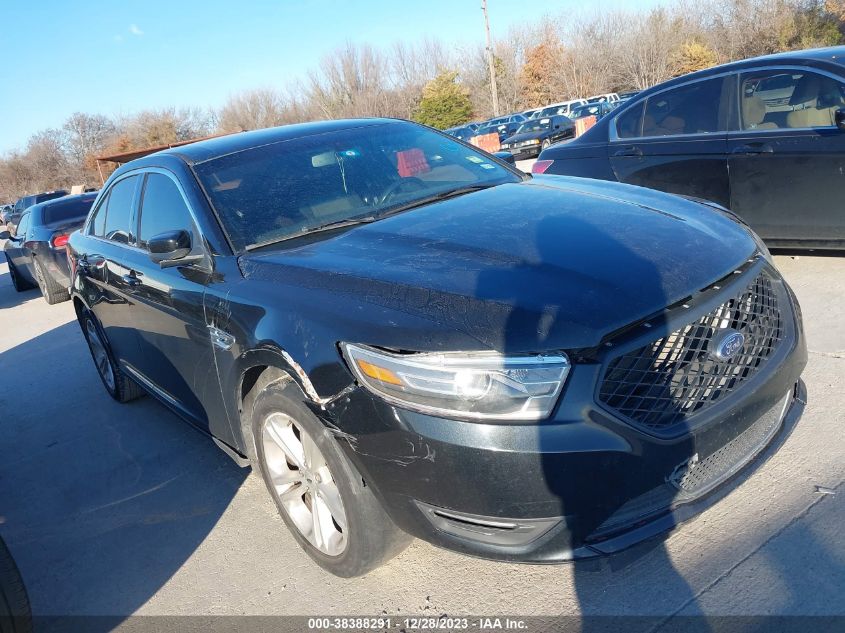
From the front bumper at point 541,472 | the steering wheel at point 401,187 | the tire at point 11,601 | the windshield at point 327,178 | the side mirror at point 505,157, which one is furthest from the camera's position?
the side mirror at point 505,157

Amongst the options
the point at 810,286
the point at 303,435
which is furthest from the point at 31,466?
the point at 810,286

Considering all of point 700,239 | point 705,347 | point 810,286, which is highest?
point 700,239

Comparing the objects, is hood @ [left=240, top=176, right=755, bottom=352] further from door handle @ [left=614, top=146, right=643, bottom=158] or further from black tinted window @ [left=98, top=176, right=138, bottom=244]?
door handle @ [left=614, top=146, right=643, bottom=158]

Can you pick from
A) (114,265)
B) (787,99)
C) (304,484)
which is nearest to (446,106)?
(787,99)

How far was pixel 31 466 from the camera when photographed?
171 inches

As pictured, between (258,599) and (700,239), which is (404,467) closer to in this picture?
(258,599)

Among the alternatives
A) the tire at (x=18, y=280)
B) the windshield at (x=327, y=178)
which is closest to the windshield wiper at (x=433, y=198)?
the windshield at (x=327, y=178)

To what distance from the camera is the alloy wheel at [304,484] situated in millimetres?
2531

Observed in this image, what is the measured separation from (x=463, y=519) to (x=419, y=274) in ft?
2.74

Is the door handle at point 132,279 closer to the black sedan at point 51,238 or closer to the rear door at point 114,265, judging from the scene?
the rear door at point 114,265

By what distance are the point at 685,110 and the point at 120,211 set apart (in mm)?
4277

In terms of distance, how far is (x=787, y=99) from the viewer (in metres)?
5.00

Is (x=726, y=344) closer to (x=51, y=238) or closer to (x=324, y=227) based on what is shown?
(x=324, y=227)

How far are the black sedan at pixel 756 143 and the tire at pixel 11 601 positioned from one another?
493 cm
